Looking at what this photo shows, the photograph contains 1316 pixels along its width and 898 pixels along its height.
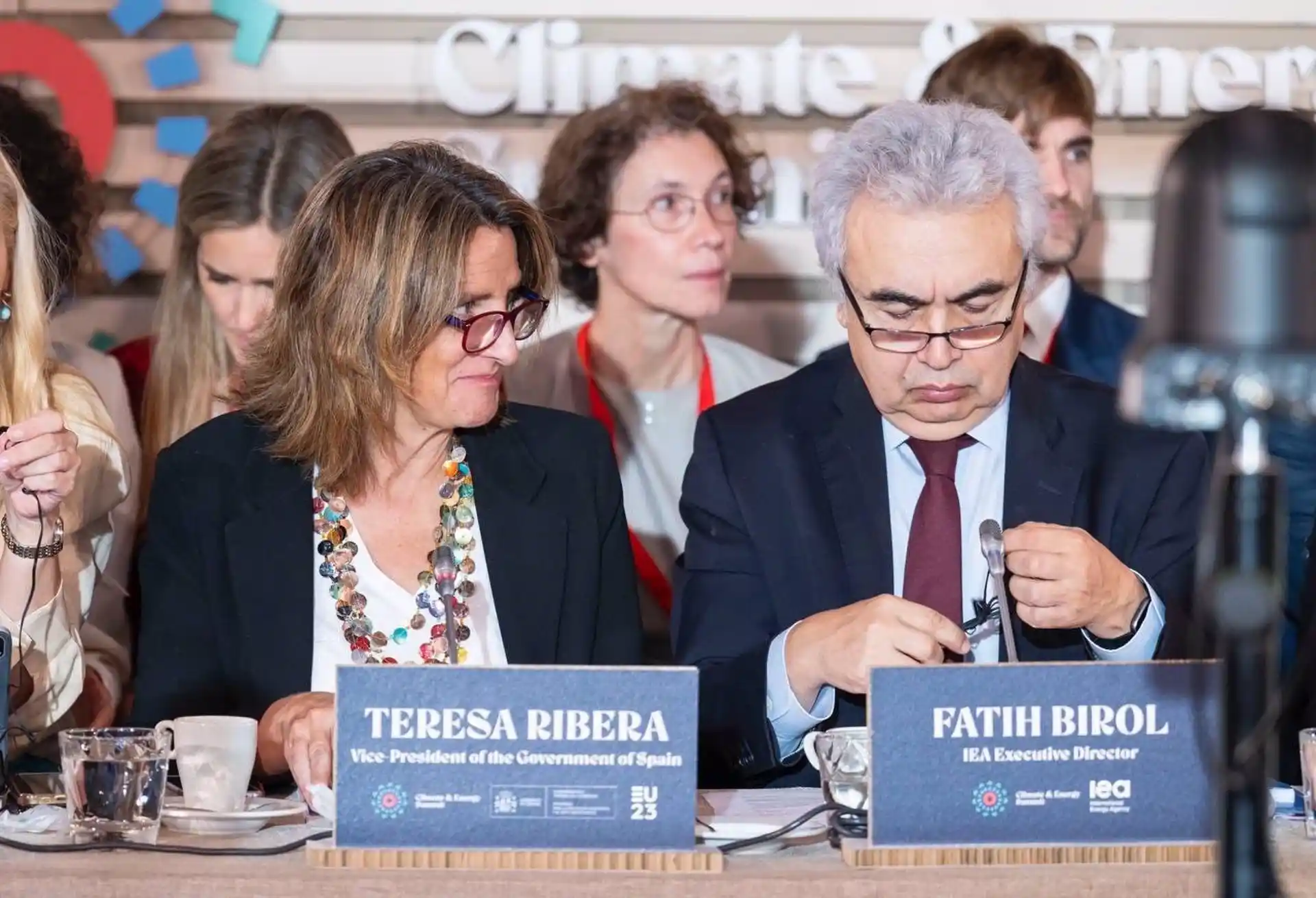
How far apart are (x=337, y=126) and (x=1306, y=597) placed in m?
1.97

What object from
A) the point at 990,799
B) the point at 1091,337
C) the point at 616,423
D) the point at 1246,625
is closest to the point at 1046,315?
the point at 1091,337

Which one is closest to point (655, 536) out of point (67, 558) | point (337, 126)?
point (337, 126)

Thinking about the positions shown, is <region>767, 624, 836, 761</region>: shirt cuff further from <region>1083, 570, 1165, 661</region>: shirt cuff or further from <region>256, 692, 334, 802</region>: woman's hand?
<region>256, 692, 334, 802</region>: woman's hand

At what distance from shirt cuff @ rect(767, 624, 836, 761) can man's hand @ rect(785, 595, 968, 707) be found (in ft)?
0.20

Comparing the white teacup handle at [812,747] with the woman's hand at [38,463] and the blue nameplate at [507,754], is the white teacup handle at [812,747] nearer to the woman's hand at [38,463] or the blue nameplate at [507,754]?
the blue nameplate at [507,754]

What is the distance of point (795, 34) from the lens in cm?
402

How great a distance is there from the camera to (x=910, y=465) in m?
2.46

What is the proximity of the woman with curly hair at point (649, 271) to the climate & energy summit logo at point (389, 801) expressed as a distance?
1812 millimetres

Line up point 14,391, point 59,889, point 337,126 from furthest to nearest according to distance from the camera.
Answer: point 337,126
point 14,391
point 59,889

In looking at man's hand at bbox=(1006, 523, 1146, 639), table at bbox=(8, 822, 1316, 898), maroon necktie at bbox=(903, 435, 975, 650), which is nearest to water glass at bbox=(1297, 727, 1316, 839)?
table at bbox=(8, 822, 1316, 898)

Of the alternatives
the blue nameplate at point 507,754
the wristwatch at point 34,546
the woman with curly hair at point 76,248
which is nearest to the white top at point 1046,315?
the woman with curly hair at point 76,248

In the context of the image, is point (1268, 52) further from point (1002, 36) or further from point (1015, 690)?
point (1015, 690)

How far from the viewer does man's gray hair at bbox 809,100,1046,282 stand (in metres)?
2.29

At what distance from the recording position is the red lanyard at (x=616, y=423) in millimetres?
3393
